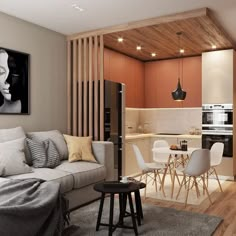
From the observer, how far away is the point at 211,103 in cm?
627

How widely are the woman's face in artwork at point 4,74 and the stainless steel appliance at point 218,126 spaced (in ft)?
13.1

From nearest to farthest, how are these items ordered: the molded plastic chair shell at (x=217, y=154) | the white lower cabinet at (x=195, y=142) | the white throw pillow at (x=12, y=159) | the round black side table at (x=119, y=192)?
1. the round black side table at (x=119, y=192)
2. the white throw pillow at (x=12, y=159)
3. the molded plastic chair shell at (x=217, y=154)
4. the white lower cabinet at (x=195, y=142)

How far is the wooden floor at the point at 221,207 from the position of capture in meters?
3.33

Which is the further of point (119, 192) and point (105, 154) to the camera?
point (105, 154)

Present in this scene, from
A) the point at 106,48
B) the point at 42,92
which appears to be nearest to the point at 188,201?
the point at 42,92

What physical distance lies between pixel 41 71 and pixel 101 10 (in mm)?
1513

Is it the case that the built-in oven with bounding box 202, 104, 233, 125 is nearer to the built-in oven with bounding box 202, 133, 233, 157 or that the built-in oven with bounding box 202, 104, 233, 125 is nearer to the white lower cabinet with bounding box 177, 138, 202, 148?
the built-in oven with bounding box 202, 133, 233, 157

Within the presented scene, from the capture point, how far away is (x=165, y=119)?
746cm

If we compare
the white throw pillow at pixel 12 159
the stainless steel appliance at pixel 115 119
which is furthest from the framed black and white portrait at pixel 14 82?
the stainless steel appliance at pixel 115 119

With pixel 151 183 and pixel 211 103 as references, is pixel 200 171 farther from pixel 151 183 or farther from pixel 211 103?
pixel 211 103

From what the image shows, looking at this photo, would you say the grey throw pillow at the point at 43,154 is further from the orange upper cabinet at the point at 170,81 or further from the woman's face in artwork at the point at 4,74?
the orange upper cabinet at the point at 170,81

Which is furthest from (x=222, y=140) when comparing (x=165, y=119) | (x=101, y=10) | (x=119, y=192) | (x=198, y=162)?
(x=119, y=192)

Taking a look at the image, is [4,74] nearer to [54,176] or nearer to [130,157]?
[54,176]

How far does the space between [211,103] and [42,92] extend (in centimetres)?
349
